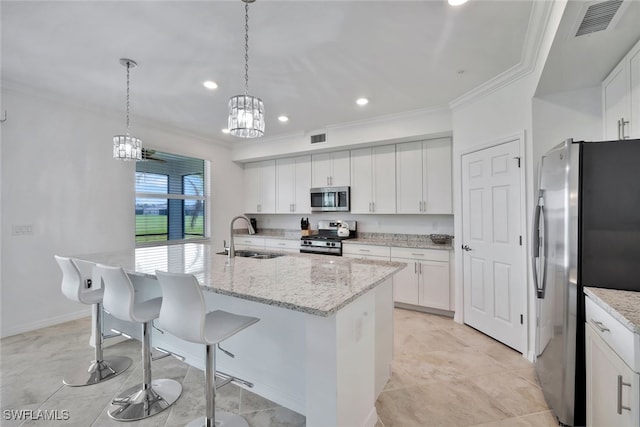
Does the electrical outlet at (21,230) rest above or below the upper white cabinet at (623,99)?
below

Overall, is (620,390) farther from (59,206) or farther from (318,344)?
(59,206)

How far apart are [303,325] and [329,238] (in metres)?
2.74

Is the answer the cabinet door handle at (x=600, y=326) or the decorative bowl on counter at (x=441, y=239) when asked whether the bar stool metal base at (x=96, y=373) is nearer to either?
the cabinet door handle at (x=600, y=326)

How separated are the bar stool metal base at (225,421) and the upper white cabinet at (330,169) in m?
3.47

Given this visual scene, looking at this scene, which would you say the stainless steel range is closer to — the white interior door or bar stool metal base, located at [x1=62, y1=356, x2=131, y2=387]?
the white interior door

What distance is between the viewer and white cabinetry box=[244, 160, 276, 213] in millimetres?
5500

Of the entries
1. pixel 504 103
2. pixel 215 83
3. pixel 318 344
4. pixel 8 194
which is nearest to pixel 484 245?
pixel 504 103

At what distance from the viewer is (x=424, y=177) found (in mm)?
3996

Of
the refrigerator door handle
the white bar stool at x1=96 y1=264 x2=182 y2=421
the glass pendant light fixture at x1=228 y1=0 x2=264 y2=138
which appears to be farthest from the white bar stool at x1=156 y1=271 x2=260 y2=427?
the refrigerator door handle

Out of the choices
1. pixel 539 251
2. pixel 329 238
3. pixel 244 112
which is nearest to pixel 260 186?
pixel 329 238

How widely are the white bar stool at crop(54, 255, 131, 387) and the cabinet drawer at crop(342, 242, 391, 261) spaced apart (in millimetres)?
2881

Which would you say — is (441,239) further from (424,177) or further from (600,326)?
(600,326)

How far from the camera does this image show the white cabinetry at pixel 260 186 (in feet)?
18.0

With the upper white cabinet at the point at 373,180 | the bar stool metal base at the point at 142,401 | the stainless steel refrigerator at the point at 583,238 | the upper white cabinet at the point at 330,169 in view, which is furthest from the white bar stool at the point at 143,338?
the upper white cabinet at the point at 330,169
